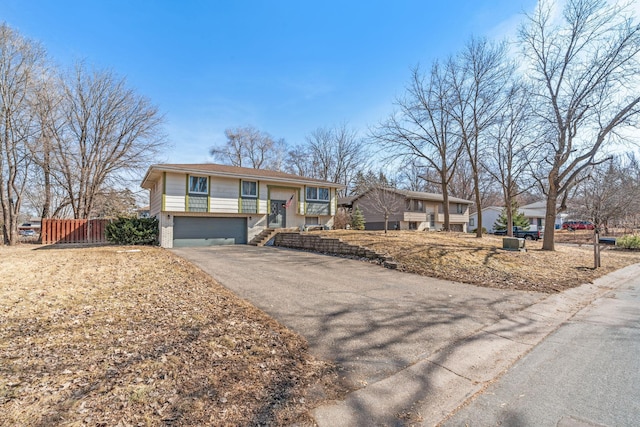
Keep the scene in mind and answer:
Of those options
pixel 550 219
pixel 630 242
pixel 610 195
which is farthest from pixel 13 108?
pixel 610 195

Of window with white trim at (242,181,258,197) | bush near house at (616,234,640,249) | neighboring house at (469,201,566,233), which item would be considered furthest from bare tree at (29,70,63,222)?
neighboring house at (469,201,566,233)

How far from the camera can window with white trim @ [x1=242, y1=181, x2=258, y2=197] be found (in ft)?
59.4

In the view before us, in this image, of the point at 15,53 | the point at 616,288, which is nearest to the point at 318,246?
the point at 616,288

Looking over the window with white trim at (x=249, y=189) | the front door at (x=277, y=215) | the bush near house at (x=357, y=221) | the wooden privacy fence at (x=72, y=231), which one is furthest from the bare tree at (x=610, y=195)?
the wooden privacy fence at (x=72, y=231)

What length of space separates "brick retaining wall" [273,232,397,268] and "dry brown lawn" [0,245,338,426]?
21.5ft

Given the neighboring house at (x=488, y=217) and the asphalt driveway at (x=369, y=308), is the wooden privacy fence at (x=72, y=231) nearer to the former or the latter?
the asphalt driveway at (x=369, y=308)

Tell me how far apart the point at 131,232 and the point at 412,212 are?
24.4 metres

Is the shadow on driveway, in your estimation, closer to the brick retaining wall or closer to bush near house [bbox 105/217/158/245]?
the brick retaining wall

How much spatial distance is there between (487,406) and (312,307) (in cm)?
321

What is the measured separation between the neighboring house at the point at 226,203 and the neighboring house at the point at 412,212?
9.50m

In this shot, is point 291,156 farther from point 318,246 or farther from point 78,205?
point 318,246

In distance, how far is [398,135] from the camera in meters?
21.4

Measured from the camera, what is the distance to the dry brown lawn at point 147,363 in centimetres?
230

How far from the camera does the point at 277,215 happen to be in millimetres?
19281
